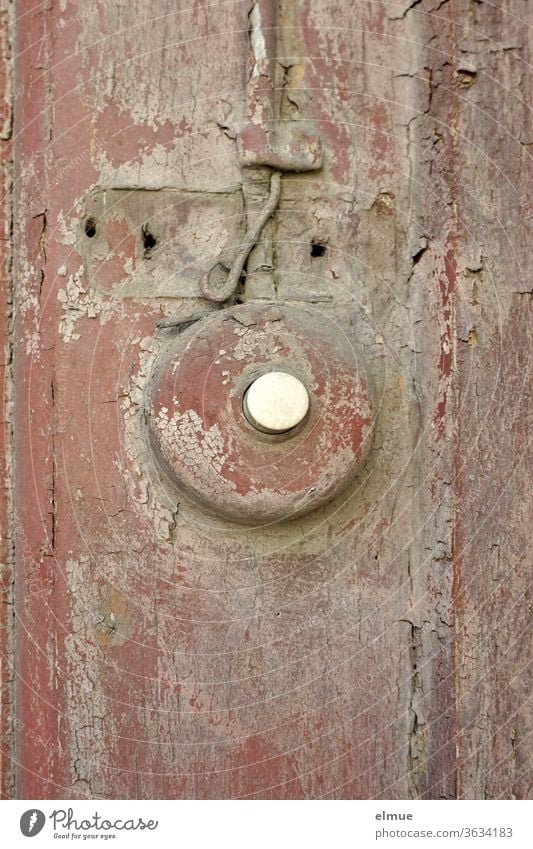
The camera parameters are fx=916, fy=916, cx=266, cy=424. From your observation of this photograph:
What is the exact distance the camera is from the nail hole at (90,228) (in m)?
1.50

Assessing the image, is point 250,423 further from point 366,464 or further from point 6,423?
point 6,423

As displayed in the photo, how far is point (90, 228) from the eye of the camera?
150cm

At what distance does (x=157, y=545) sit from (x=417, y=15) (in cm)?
98

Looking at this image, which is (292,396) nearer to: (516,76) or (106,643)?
(106,643)

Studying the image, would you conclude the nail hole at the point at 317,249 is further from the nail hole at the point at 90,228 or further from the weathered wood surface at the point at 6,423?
the weathered wood surface at the point at 6,423

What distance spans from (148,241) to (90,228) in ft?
→ 0.32

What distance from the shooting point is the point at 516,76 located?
4.98 ft
